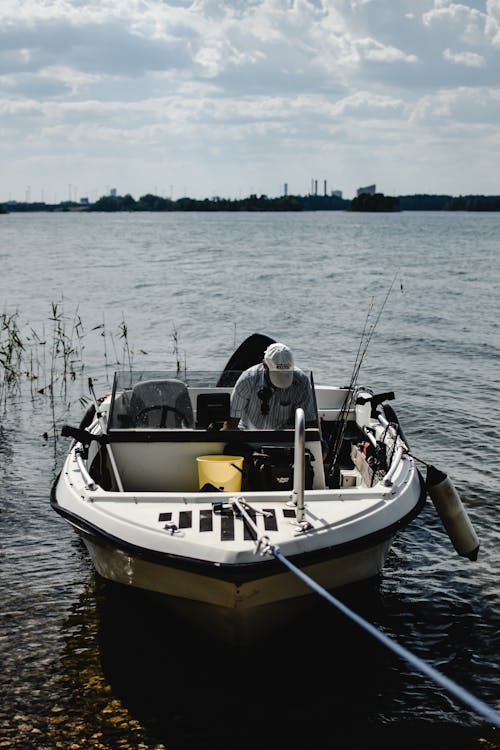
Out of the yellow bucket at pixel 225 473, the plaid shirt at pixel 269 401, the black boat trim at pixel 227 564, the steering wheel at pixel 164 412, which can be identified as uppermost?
the plaid shirt at pixel 269 401

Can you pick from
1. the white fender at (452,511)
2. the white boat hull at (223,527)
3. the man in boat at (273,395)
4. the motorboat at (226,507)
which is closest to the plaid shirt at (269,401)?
the man in boat at (273,395)

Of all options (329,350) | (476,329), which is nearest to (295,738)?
(329,350)

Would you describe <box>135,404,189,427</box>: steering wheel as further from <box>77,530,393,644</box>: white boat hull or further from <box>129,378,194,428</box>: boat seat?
<box>77,530,393,644</box>: white boat hull

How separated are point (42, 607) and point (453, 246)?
60.6m

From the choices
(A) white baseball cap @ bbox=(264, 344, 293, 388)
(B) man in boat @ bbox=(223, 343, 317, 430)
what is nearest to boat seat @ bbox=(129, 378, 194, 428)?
(B) man in boat @ bbox=(223, 343, 317, 430)

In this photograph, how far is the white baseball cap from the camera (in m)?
7.59

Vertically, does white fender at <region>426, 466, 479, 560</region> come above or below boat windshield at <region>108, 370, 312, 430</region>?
below

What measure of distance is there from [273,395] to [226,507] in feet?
5.89

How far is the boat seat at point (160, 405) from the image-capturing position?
7.99 metres

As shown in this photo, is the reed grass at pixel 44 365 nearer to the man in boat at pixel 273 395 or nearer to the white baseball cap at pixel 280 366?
the man in boat at pixel 273 395

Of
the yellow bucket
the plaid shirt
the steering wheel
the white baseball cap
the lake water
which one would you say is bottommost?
the lake water

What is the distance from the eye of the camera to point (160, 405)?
26.5 ft

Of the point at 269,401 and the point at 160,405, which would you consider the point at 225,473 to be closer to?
the point at 269,401

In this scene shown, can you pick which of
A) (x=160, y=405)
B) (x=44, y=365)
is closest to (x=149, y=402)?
(x=160, y=405)
